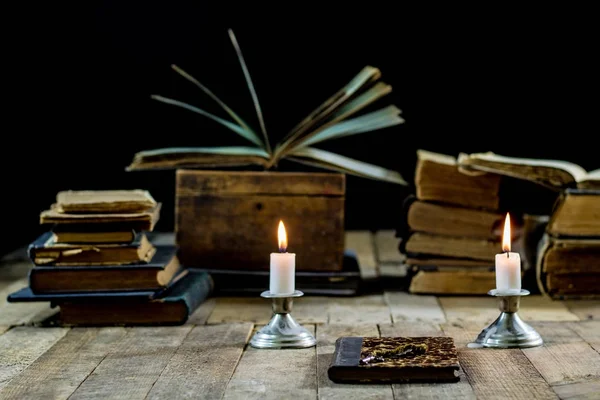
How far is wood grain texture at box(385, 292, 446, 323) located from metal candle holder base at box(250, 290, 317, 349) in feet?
1.54

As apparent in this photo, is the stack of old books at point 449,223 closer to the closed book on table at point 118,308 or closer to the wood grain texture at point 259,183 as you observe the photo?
the wood grain texture at point 259,183

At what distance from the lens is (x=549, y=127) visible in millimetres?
4789

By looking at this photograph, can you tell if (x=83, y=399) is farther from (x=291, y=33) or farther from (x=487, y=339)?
(x=291, y=33)

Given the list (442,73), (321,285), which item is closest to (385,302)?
(321,285)

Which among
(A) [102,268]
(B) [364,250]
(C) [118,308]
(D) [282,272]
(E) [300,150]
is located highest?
(E) [300,150]

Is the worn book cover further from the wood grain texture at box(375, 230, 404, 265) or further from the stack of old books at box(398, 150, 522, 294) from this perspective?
the wood grain texture at box(375, 230, 404, 265)

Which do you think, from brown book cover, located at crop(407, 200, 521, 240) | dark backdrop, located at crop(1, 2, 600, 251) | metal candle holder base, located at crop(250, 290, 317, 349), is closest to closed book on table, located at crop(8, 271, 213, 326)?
metal candle holder base, located at crop(250, 290, 317, 349)

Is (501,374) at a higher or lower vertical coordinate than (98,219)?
lower

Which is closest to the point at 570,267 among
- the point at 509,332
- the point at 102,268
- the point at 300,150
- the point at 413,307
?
the point at 413,307

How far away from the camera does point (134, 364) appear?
2264 millimetres

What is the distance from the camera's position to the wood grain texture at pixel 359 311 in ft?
9.26

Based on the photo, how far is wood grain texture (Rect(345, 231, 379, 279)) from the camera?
379cm

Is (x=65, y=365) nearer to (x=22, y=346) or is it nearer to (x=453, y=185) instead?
(x=22, y=346)

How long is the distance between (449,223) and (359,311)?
21.3 inches
